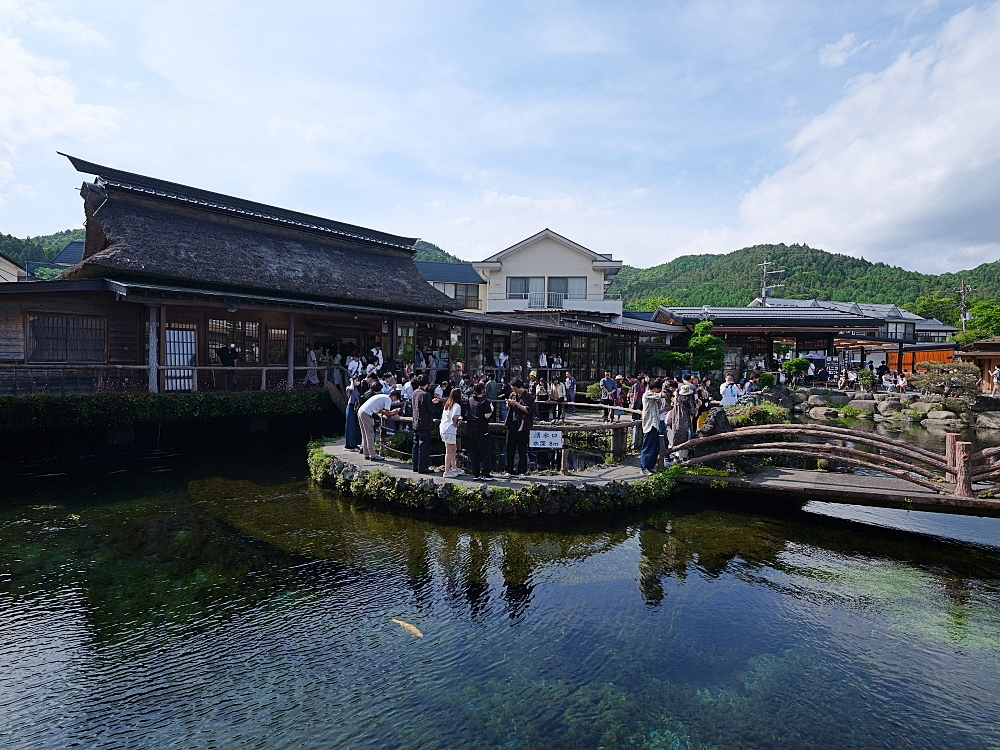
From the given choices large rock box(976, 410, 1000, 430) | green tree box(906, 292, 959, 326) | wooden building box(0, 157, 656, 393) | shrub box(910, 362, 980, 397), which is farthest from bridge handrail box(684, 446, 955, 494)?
green tree box(906, 292, 959, 326)

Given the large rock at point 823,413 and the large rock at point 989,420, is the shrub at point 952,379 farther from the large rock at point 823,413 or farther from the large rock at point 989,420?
the large rock at point 823,413

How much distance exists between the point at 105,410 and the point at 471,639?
1137 centimetres

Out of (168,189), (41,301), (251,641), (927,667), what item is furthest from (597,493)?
(168,189)

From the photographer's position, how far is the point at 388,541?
9.08 m

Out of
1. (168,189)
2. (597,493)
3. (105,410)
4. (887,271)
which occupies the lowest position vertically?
(597,493)

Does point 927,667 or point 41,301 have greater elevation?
point 41,301

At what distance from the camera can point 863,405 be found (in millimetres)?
29141

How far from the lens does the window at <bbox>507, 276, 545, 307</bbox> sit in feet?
129

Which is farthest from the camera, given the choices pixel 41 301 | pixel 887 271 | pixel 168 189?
pixel 887 271

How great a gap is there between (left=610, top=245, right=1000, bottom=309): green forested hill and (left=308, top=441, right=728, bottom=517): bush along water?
6336 centimetres

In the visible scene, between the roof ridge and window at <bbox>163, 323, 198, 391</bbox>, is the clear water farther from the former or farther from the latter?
the roof ridge

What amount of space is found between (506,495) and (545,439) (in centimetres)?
147

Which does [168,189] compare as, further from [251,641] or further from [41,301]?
[251,641]

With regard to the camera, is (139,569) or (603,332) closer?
(139,569)
